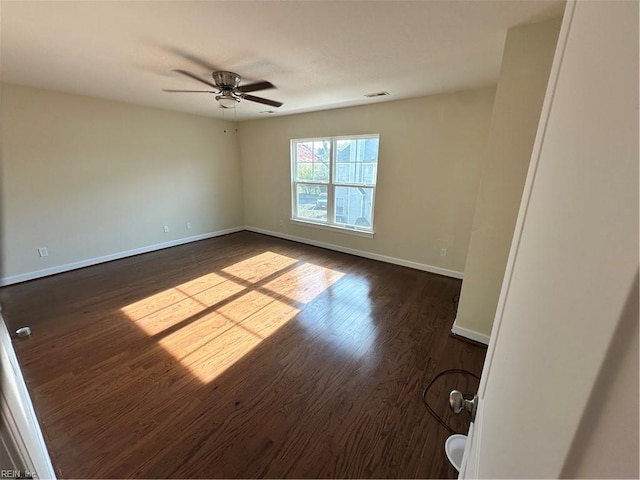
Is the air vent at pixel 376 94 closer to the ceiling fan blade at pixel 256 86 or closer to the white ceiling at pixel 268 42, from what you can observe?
the white ceiling at pixel 268 42

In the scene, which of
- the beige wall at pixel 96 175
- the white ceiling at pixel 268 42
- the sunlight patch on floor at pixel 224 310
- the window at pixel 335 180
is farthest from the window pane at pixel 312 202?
the white ceiling at pixel 268 42

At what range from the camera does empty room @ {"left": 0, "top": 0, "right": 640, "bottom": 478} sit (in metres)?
0.34

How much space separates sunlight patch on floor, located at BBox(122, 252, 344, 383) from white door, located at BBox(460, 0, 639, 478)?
199cm

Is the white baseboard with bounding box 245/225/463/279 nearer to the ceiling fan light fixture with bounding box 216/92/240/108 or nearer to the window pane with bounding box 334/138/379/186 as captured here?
the window pane with bounding box 334/138/379/186

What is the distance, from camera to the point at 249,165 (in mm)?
5598

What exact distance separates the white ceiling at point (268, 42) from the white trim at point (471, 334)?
2292 millimetres

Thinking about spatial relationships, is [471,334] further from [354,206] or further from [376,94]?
[376,94]

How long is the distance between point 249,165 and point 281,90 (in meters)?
2.69

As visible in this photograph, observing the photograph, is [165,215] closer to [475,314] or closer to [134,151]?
[134,151]

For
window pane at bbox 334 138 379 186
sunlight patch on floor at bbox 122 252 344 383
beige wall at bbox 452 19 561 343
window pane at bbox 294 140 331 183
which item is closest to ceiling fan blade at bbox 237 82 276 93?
beige wall at bbox 452 19 561 343

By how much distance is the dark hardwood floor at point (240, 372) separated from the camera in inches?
55.7

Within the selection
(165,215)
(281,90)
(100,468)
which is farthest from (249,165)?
(100,468)

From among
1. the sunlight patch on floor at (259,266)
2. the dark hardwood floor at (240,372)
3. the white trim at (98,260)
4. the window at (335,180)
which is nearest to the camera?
the dark hardwood floor at (240,372)

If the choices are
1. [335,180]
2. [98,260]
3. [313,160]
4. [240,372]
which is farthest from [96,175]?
[240,372]
